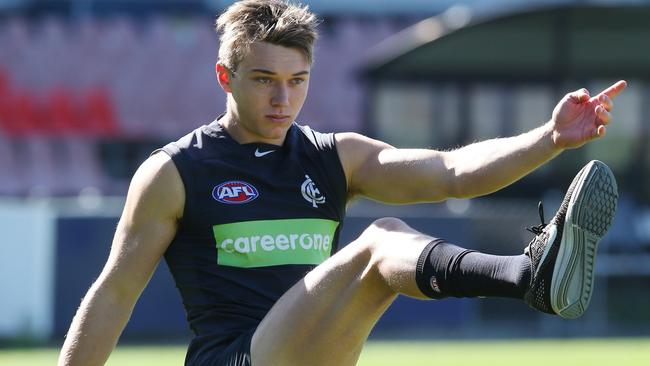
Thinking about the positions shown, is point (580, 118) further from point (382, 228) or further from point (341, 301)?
point (341, 301)

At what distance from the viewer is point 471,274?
4.25 metres

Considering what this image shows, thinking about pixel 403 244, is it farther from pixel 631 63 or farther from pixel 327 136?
pixel 631 63

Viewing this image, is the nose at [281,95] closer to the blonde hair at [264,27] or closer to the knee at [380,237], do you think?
the blonde hair at [264,27]

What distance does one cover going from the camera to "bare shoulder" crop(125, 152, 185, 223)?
4824mm

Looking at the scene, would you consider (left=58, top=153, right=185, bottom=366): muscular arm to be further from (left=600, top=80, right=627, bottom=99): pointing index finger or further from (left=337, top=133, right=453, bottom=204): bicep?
(left=600, top=80, right=627, bottom=99): pointing index finger

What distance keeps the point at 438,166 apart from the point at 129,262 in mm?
1188

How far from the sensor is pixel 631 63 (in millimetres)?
16078

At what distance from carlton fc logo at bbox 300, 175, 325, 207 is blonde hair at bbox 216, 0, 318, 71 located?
466 mm

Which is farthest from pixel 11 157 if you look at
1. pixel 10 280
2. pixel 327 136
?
pixel 327 136

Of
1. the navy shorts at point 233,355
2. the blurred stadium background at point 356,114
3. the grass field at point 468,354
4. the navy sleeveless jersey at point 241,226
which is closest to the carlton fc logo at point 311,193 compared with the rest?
the navy sleeveless jersey at point 241,226

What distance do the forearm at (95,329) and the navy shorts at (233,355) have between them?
1.14ft

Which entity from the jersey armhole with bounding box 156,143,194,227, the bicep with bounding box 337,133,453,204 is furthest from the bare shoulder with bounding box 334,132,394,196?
the jersey armhole with bounding box 156,143,194,227

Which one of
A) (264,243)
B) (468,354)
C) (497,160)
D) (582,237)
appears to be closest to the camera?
(582,237)

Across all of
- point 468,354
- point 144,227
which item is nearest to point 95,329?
point 144,227
